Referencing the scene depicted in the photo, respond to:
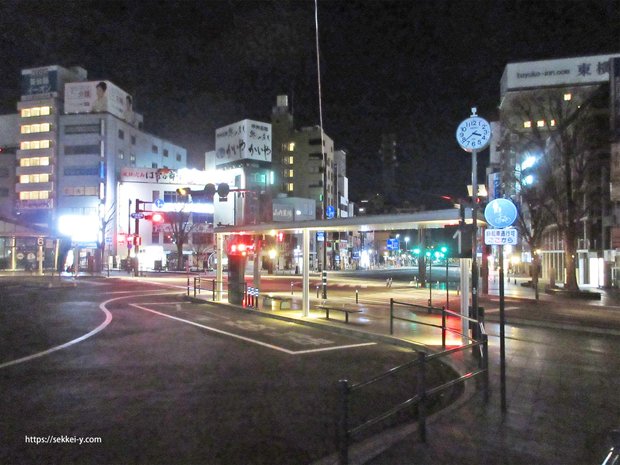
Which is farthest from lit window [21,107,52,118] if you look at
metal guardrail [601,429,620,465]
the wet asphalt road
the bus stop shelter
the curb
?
metal guardrail [601,429,620,465]

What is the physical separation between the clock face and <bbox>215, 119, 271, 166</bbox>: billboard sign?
7224 cm

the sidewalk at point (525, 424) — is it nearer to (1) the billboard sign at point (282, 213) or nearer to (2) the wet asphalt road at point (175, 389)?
(2) the wet asphalt road at point (175, 389)

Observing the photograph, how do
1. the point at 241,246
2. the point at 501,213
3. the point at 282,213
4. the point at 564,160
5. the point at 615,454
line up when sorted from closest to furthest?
the point at 615,454 → the point at 501,213 → the point at 241,246 → the point at 564,160 → the point at 282,213

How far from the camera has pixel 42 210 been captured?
7431 cm

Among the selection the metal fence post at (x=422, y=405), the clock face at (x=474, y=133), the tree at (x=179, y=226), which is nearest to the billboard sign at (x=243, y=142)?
the tree at (x=179, y=226)

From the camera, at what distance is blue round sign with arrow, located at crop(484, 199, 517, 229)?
731 centimetres

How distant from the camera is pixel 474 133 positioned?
12.1 metres

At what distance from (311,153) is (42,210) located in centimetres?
4738

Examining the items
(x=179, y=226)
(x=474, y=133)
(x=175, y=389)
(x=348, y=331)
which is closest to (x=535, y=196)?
(x=348, y=331)

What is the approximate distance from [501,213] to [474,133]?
17.2 ft

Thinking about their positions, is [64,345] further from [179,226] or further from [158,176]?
[158,176]

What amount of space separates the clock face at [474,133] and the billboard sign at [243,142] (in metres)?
72.2

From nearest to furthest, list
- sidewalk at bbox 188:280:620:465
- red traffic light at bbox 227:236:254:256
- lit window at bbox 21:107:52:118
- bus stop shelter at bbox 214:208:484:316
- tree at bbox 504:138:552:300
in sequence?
sidewalk at bbox 188:280:620:465, bus stop shelter at bbox 214:208:484:316, red traffic light at bbox 227:236:254:256, tree at bbox 504:138:552:300, lit window at bbox 21:107:52:118

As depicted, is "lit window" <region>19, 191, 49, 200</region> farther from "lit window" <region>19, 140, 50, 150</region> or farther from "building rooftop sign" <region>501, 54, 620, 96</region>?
"building rooftop sign" <region>501, 54, 620, 96</region>
